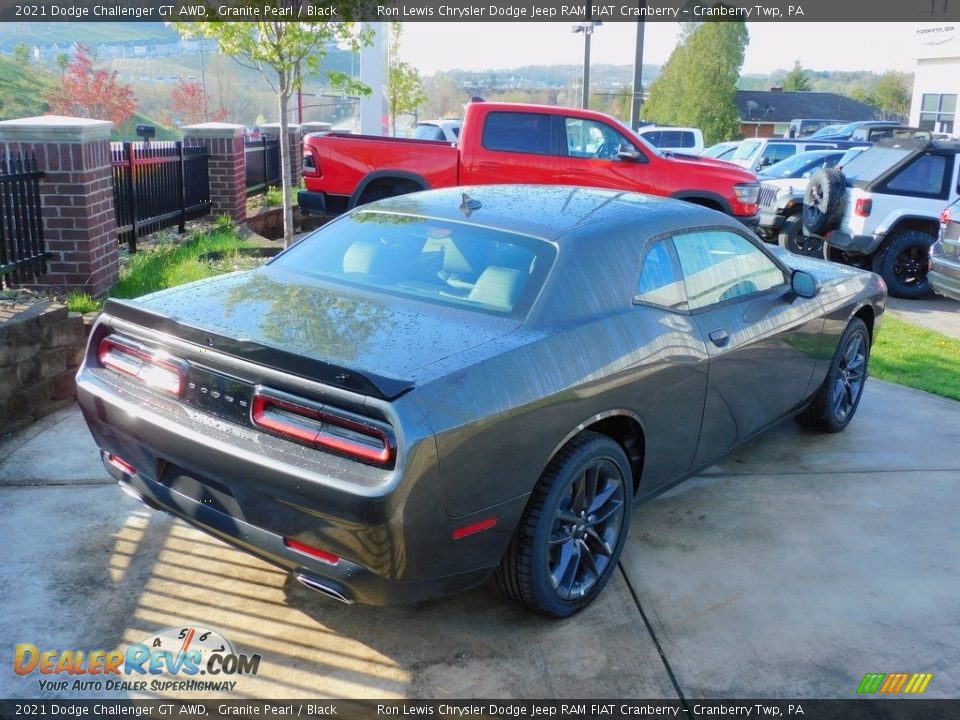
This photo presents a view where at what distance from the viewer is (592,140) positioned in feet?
36.9

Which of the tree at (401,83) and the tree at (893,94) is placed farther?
the tree at (893,94)

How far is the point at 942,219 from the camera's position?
370 inches

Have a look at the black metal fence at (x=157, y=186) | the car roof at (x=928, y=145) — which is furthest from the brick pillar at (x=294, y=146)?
the car roof at (x=928, y=145)

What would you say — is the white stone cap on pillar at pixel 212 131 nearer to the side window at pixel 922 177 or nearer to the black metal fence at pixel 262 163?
the black metal fence at pixel 262 163

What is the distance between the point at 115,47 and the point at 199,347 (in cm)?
11545

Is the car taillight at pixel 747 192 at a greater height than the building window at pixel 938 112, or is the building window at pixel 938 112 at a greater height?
the building window at pixel 938 112

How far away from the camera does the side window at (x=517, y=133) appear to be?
1110 centimetres

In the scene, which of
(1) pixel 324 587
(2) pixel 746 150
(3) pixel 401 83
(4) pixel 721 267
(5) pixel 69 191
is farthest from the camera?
(3) pixel 401 83

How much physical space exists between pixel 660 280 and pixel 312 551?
2.03 meters

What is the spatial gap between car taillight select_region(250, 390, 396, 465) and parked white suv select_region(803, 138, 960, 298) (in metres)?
9.89

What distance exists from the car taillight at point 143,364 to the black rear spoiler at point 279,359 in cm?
10

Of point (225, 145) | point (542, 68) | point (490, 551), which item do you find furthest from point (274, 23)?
point (542, 68)

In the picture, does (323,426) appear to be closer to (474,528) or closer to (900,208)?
(474,528)

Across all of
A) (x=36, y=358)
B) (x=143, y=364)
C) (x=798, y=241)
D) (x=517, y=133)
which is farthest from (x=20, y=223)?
(x=798, y=241)
